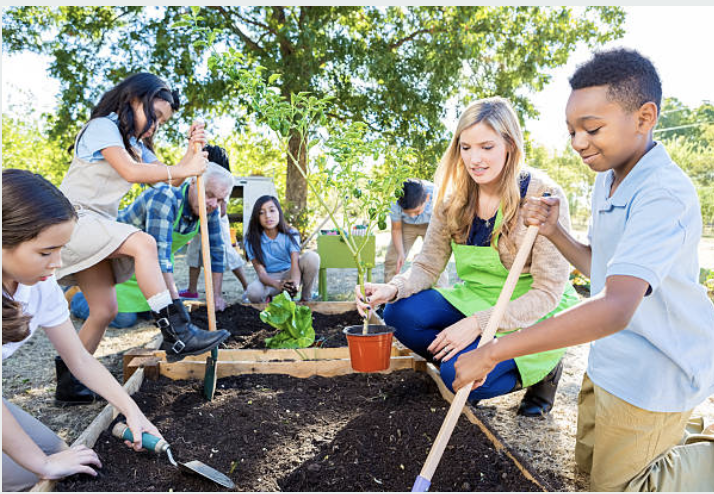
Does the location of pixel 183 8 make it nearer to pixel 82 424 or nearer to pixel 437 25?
pixel 437 25

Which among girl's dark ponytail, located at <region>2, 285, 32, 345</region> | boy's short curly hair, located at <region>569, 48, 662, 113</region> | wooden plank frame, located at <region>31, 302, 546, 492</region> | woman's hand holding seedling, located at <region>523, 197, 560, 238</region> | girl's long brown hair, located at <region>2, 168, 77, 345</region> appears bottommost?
wooden plank frame, located at <region>31, 302, 546, 492</region>

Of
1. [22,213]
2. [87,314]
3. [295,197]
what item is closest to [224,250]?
[87,314]

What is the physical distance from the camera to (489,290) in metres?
2.40

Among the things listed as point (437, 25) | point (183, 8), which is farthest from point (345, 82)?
point (183, 8)

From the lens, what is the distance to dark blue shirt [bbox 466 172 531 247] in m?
2.24

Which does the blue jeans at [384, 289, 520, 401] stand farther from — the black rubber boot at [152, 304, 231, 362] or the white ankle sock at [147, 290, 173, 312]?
the white ankle sock at [147, 290, 173, 312]

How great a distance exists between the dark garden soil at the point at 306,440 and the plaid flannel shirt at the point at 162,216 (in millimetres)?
1361

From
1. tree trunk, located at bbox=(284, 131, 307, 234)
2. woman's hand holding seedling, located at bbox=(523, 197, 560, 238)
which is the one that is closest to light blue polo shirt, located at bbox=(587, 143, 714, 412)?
woman's hand holding seedling, located at bbox=(523, 197, 560, 238)

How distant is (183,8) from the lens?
7.39 m

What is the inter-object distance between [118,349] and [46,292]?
6.57 feet

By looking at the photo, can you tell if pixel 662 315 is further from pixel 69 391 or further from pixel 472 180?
pixel 69 391

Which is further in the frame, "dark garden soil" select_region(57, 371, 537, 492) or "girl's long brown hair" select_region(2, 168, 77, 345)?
"dark garden soil" select_region(57, 371, 537, 492)

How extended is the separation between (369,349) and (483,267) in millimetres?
614

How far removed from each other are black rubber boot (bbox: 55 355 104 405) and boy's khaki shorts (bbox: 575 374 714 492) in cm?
A: 224
